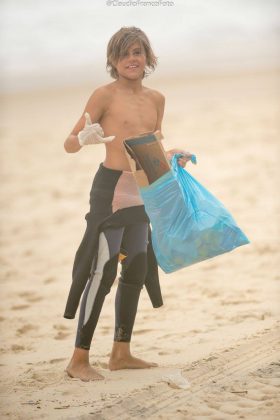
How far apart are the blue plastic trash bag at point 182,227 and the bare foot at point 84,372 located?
71 cm

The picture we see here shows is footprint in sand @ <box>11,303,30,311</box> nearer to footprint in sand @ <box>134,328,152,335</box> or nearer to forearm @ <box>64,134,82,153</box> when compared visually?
footprint in sand @ <box>134,328,152,335</box>

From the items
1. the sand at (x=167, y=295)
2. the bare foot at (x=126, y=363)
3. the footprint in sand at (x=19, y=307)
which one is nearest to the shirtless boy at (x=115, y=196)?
the bare foot at (x=126, y=363)

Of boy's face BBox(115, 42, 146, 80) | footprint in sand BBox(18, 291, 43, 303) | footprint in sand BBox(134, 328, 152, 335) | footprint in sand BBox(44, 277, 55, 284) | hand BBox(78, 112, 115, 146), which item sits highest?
boy's face BBox(115, 42, 146, 80)

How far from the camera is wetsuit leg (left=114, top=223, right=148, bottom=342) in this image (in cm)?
491

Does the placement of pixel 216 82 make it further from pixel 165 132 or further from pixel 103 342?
pixel 103 342

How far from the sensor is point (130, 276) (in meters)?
4.96

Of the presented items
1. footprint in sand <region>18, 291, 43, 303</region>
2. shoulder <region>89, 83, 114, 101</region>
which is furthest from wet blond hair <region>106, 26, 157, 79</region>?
footprint in sand <region>18, 291, 43, 303</region>

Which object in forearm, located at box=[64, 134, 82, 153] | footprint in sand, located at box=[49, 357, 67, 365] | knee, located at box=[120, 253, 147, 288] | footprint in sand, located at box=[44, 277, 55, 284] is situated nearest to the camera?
forearm, located at box=[64, 134, 82, 153]

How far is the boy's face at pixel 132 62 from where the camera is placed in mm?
4742

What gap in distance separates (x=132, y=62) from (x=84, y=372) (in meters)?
1.70

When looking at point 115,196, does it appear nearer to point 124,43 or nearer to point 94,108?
point 94,108

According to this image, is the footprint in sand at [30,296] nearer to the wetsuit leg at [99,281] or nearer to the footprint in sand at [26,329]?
the footprint in sand at [26,329]

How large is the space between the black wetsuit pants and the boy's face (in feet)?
2.68

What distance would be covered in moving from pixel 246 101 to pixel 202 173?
4.49 meters
